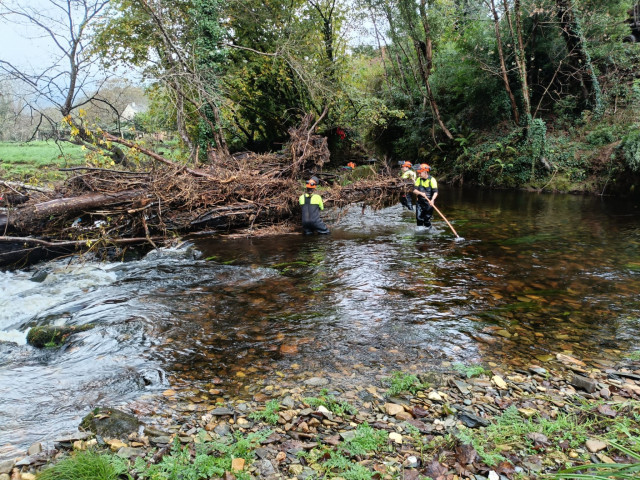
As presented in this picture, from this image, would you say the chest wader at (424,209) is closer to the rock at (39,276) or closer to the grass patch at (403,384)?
the grass patch at (403,384)

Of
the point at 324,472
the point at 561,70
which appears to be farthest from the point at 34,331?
the point at 561,70

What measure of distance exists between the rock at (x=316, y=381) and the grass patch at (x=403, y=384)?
24.8 inches

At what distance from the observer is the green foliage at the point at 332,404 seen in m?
3.58

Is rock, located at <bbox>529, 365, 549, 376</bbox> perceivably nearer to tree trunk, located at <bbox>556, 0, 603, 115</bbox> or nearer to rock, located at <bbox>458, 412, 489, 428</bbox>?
rock, located at <bbox>458, 412, 489, 428</bbox>

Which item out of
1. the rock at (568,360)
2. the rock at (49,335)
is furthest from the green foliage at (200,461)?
the rock at (568,360)

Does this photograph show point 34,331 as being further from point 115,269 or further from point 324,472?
point 324,472

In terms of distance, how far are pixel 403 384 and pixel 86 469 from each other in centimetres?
275

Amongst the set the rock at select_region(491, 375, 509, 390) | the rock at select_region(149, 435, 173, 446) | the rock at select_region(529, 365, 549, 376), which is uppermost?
the rock at select_region(149, 435, 173, 446)

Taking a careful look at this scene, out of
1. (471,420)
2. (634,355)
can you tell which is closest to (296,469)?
(471,420)

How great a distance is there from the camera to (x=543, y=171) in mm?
18312

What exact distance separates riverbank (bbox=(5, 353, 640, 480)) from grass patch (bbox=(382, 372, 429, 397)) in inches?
0.4

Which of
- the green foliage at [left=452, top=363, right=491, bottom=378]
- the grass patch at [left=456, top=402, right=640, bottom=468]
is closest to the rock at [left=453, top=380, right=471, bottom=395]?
the green foliage at [left=452, top=363, right=491, bottom=378]

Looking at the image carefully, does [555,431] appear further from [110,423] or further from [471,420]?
[110,423]

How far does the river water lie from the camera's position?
427 cm
